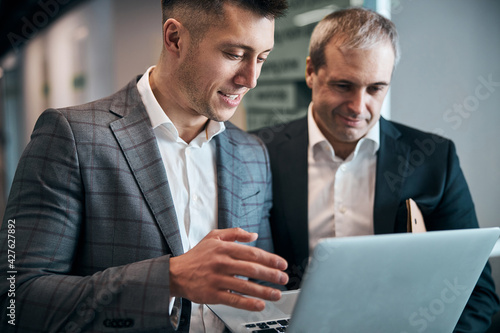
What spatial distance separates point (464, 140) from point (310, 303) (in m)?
1.86

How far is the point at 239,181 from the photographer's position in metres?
1.58

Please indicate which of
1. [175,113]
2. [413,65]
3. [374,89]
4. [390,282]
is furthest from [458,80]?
[390,282]

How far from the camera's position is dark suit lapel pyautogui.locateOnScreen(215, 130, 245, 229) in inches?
58.4

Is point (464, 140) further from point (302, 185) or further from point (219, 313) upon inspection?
point (219, 313)

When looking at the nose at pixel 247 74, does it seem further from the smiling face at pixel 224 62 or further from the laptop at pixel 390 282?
the laptop at pixel 390 282

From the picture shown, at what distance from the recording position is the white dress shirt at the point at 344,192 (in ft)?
5.89

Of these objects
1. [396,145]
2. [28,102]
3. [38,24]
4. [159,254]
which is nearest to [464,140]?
[396,145]

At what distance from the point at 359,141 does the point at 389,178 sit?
187 millimetres

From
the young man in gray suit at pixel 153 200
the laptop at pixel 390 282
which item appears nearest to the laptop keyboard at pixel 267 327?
the laptop at pixel 390 282

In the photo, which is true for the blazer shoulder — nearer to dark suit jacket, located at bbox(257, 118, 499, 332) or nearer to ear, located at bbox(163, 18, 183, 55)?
ear, located at bbox(163, 18, 183, 55)

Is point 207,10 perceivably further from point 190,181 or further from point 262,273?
point 262,273

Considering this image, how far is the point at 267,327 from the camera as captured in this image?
1.20 metres

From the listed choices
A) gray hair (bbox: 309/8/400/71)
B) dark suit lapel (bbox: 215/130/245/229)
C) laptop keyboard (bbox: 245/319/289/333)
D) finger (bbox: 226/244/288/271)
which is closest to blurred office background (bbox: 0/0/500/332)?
gray hair (bbox: 309/8/400/71)

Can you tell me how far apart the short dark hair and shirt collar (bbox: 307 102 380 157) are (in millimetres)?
591
